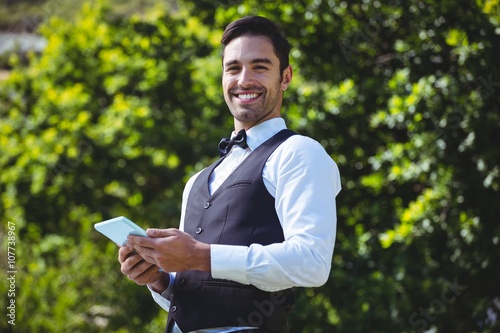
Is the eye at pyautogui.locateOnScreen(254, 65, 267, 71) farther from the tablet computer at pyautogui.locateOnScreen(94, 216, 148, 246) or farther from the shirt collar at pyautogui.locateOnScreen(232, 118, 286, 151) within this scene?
the tablet computer at pyautogui.locateOnScreen(94, 216, 148, 246)

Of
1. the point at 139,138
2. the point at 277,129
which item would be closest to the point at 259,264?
the point at 277,129

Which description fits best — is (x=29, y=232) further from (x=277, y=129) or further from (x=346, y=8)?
(x=277, y=129)

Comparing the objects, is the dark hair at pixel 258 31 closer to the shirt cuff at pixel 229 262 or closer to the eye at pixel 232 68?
the eye at pixel 232 68

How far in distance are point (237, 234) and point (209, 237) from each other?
10 centimetres

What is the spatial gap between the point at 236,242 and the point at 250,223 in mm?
64

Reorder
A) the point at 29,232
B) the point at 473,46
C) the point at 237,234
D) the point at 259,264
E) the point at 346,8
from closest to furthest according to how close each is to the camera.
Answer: the point at 259,264 → the point at 237,234 → the point at 473,46 → the point at 346,8 → the point at 29,232

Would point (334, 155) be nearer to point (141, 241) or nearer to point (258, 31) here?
point (258, 31)

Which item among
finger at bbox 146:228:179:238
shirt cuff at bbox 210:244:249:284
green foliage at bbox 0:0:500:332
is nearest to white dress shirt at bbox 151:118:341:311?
shirt cuff at bbox 210:244:249:284

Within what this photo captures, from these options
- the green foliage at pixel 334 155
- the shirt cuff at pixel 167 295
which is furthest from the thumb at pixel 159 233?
the green foliage at pixel 334 155

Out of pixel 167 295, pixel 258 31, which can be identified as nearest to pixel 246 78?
pixel 258 31

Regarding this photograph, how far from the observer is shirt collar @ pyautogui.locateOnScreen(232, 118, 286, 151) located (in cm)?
206

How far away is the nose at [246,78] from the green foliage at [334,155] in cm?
284

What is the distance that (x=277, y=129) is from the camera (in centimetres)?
208

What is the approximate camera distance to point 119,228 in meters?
1.77
